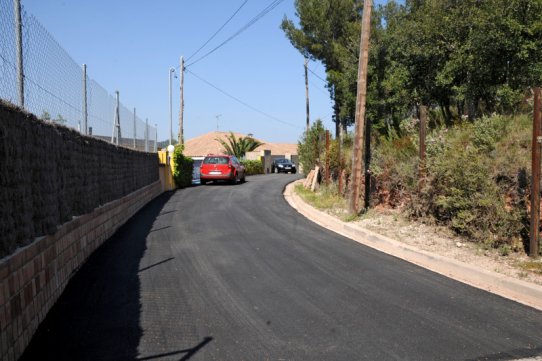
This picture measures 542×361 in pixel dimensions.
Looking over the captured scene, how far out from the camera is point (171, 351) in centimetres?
437

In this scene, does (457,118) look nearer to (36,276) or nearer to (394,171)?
(394,171)

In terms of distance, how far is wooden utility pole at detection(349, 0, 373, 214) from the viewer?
1153 cm

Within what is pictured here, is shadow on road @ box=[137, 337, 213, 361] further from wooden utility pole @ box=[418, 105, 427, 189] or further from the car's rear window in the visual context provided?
the car's rear window

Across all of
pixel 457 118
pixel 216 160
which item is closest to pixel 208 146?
pixel 216 160

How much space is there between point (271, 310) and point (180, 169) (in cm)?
1933

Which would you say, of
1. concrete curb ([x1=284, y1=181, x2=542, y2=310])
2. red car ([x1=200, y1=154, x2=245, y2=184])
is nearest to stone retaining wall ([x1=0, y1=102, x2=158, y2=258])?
concrete curb ([x1=284, y1=181, x2=542, y2=310])

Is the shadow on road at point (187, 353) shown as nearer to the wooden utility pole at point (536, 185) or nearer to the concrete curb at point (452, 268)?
the concrete curb at point (452, 268)

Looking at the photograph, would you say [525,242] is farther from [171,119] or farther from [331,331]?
[171,119]

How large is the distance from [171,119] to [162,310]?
1186 inches

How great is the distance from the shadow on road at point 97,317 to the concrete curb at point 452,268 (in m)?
3.91

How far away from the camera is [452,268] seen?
287 inches

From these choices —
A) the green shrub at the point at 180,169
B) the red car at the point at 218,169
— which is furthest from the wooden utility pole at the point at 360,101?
the red car at the point at 218,169

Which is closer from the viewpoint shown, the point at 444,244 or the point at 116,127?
the point at 444,244

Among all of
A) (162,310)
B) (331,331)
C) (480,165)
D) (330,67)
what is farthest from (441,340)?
(330,67)
